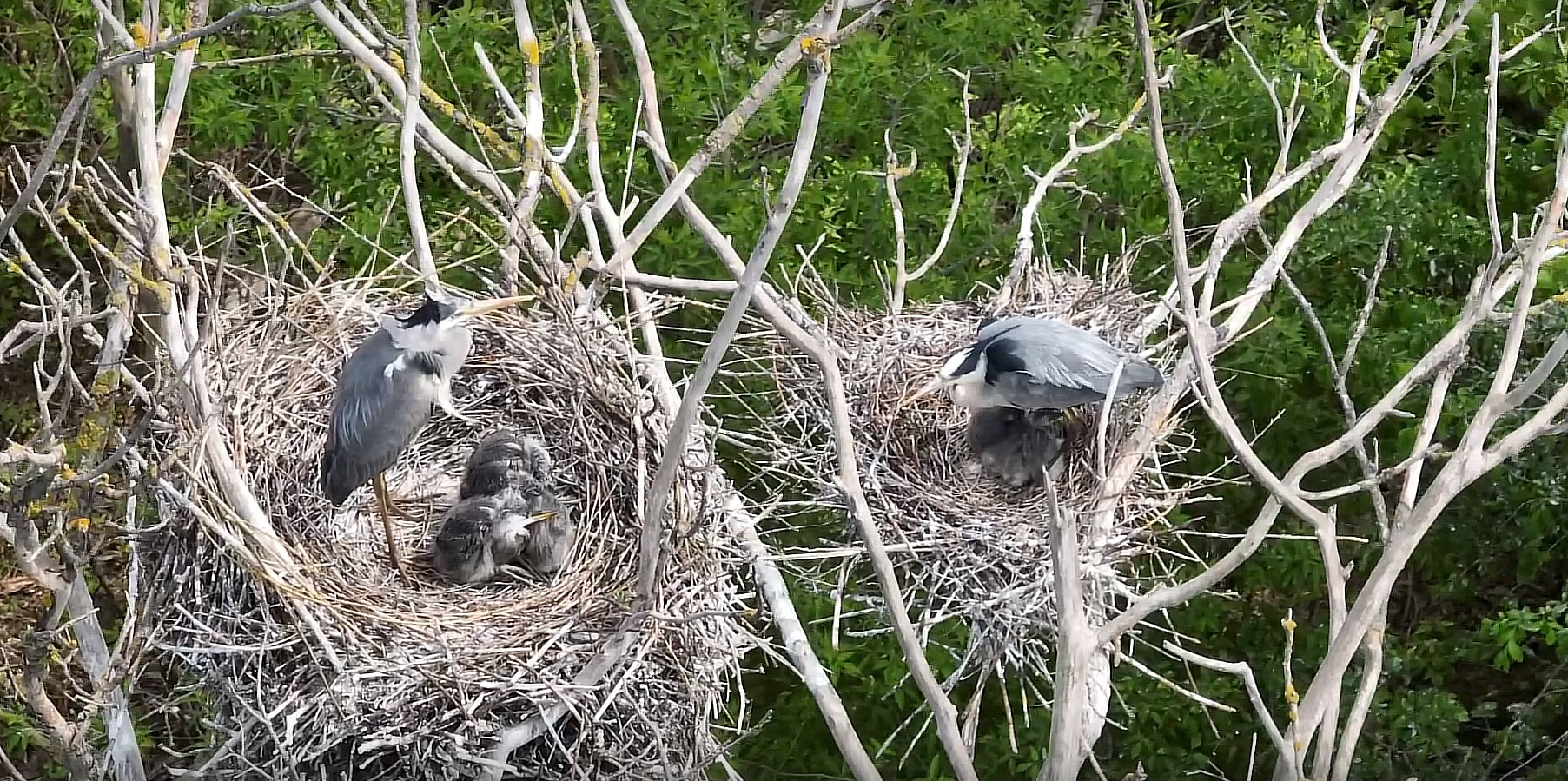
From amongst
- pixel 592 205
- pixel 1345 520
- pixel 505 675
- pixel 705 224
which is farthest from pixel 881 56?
pixel 505 675

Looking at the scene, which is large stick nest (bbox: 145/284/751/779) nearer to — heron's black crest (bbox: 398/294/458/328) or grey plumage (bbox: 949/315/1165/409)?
heron's black crest (bbox: 398/294/458/328)

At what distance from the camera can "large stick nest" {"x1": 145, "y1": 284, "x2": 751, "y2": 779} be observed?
2342 mm

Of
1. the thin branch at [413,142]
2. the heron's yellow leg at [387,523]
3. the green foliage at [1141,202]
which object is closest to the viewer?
the thin branch at [413,142]

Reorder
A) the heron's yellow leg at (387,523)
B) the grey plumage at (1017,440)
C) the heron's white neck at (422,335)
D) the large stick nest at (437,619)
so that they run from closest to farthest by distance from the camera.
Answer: the large stick nest at (437,619) < the heron's white neck at (422,335) < the heron's yellow leg at (387,523) < the grey plumage at (1017,440)

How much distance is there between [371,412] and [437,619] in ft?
1.33

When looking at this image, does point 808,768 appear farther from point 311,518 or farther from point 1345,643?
point 1345,643

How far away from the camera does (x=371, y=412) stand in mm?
2705

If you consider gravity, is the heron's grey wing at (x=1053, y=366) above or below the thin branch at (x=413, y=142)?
below

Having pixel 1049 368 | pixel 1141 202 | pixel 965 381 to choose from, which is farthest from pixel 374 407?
pixel 1141 202

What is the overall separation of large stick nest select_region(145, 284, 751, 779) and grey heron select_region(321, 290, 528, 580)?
168 mm

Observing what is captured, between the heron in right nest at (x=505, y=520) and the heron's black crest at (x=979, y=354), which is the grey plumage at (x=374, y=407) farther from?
the heron's black crest at (x=979, y=354)

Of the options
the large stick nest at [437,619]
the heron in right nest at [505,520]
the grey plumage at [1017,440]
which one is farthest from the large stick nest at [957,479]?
the heron in right nest at [505,520]

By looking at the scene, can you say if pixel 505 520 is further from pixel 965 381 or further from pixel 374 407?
pixel 965 381

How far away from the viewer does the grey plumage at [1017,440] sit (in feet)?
10.7
